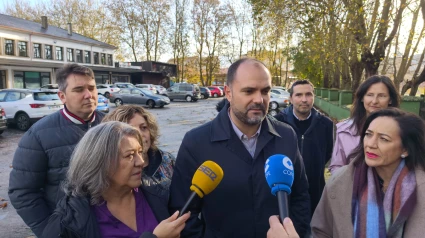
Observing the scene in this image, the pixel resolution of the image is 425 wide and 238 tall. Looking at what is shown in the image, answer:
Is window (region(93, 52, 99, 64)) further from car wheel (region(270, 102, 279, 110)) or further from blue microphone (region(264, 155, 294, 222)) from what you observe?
blue microphone (region(264, 155, 294, 222))

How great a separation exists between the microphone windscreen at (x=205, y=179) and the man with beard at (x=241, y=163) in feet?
1.01

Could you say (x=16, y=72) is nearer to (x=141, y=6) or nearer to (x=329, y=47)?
(x=141, y=6)

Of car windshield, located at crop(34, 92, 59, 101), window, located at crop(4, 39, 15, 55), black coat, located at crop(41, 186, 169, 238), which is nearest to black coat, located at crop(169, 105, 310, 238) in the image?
black coat, located at crop(41, 186, 169, 238)

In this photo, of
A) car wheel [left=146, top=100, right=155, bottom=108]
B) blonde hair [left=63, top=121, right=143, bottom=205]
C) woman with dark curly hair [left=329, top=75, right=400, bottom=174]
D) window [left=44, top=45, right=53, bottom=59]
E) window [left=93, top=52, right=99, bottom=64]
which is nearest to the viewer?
blonde hair [left=63, top=121, right=143, bottom=205]

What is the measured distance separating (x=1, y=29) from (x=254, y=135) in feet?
117

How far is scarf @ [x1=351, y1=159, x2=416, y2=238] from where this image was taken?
175cm

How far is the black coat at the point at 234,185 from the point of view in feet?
6.72

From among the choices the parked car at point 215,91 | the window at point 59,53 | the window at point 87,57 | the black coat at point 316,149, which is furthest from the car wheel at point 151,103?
the window at point 87,57

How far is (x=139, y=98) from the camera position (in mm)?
23078

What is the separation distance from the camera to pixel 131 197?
2.03 m

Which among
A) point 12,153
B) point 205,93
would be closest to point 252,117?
point 12,153

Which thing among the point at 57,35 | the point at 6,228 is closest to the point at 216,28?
the point at 57,35

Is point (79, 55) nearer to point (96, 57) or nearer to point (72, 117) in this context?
point (96, 57)

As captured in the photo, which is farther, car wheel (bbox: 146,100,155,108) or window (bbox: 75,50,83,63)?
window (bbox: 75,50,83,63)
